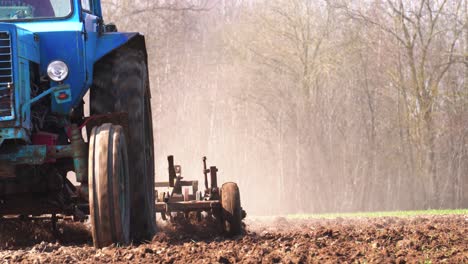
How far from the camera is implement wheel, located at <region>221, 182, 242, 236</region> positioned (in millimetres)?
10281

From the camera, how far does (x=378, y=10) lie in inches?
1401

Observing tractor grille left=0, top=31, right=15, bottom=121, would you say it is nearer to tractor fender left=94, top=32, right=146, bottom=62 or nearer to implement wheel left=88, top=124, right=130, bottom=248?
implement wheel left=88, top=124, right=130, bottom=248

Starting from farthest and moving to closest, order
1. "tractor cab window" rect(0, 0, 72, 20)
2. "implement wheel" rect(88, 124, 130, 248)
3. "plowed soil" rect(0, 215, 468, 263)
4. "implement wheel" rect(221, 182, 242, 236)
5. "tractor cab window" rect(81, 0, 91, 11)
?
"implement wheel" rect(221, 182, 242, 236) → "tractor cab window" rect(81, 0, 91, 11) → "tractor cab window" rect(0, 0, 72, 20) → "implement wheel" rect(88, 124, 130, 248) → "plowed soil" rect(0, 215, 468, 263)

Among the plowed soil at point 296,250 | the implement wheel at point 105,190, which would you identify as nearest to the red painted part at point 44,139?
the implement wheel at point 105,190

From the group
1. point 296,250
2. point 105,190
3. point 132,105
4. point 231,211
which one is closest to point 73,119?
point 132,105

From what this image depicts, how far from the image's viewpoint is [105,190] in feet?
23.1

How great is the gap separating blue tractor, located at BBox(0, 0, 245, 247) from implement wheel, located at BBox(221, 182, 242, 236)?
4.47ft

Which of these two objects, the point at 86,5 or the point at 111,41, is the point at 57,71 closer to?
the point at 111,41

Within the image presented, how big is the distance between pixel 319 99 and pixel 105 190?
31.7 m

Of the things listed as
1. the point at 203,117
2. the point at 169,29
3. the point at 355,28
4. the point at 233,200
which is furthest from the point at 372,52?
the point at 233,200

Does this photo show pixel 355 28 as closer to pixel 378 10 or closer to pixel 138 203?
pixel 378 10

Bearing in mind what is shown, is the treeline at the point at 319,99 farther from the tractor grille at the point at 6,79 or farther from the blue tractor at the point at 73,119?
the tractor grille at the point at 6,79

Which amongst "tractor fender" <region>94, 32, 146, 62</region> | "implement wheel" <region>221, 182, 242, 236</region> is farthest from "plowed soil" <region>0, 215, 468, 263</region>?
"tractor fender" <region>94, 32, 146, 62</region>

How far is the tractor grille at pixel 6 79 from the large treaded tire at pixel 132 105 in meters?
1.19
